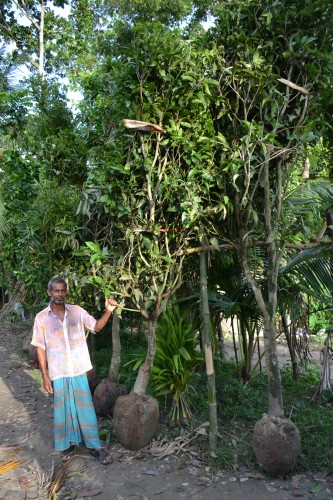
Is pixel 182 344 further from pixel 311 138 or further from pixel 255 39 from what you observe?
pixel 255 39

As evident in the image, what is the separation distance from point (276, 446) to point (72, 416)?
1.83m

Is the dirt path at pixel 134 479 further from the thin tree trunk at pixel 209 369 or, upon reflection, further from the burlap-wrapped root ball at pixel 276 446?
the thin tree trunk at pixel 209 369

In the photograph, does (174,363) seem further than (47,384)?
Yes

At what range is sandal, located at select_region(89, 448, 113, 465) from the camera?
4061 mm

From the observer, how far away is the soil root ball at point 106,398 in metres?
5.11

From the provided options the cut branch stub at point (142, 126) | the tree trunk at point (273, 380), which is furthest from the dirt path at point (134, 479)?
the cut branch stub at point (142, 126)

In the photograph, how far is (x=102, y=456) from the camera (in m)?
4.10

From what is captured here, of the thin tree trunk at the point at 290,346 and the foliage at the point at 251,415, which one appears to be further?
the thin tree trunk at the point at 290,346

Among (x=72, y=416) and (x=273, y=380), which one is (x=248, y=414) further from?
(x=72, y=416)

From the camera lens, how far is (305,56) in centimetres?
377

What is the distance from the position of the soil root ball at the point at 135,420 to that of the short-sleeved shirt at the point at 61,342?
54 centimetres

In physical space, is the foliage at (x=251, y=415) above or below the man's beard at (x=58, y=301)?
below

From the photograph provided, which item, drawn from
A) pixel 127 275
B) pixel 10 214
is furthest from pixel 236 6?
pixel 10 214

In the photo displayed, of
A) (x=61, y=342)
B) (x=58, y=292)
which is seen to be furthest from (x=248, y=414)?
(x=58, y=292)
